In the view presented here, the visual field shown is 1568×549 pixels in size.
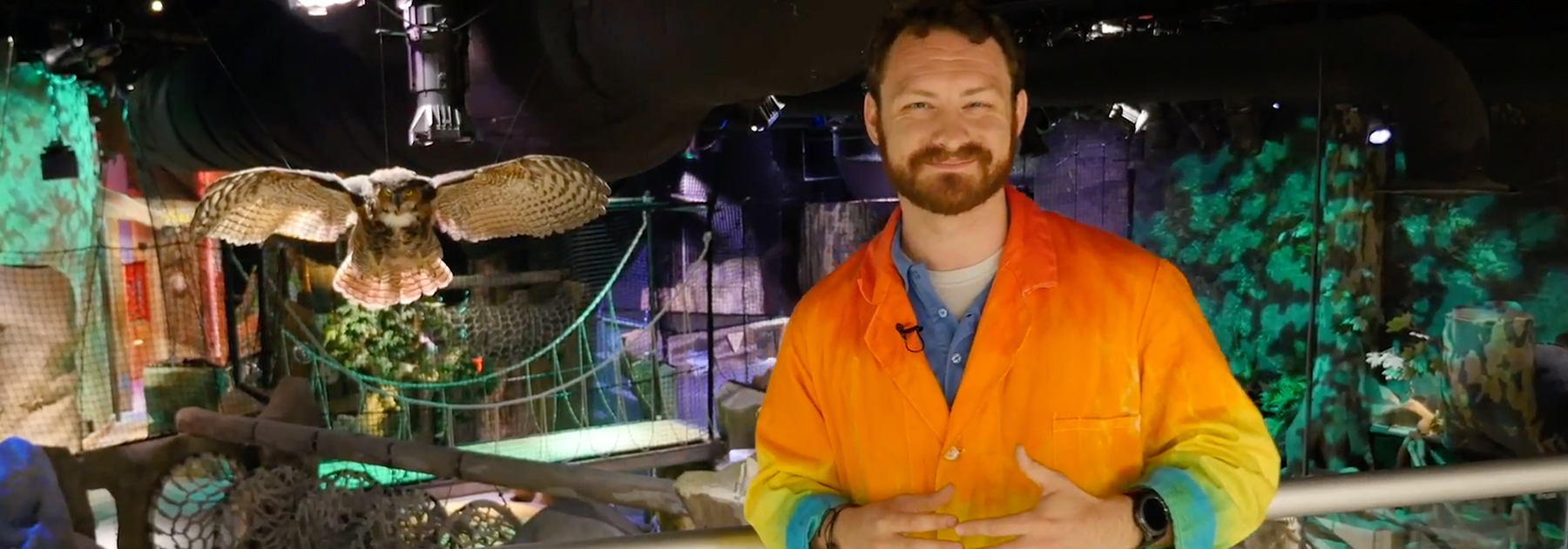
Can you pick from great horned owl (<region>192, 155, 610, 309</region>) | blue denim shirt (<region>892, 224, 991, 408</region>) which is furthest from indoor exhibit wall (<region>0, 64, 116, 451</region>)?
blue denim shirt (<region>892, 224, 991, 408</region>)

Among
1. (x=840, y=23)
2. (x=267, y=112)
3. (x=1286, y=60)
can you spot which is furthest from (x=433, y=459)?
(x=1286, y=60)

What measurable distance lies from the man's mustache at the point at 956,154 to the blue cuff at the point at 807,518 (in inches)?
10.8

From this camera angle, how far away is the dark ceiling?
1670 millimetres

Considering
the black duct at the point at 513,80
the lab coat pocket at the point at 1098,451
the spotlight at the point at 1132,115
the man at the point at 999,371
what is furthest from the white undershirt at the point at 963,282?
the spotlight at the point at 1132,115

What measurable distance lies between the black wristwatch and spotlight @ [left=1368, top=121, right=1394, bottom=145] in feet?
6.41

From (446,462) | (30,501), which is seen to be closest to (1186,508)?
(446,462)

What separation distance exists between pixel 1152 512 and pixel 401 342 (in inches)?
85.3

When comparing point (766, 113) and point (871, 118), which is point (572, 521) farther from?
point (871, 118)

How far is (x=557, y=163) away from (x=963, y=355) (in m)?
1.52

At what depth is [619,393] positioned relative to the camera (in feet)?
8.14

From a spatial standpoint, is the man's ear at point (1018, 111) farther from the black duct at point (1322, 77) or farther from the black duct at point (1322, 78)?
the black duct at point (1322, 77)

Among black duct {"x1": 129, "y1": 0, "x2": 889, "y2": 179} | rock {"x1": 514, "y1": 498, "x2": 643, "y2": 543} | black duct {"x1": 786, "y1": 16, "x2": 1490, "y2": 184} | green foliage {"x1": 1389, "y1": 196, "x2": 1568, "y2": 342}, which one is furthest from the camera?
rock {"x1": 514, "y1": 498, "x2": 643, "y2": 543}

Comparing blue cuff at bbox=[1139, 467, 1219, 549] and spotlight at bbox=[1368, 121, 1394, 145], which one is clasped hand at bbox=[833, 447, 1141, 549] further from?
spotlight at bbox=[1368, 121, 1394, 145]

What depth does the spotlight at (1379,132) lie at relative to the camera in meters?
2.20
